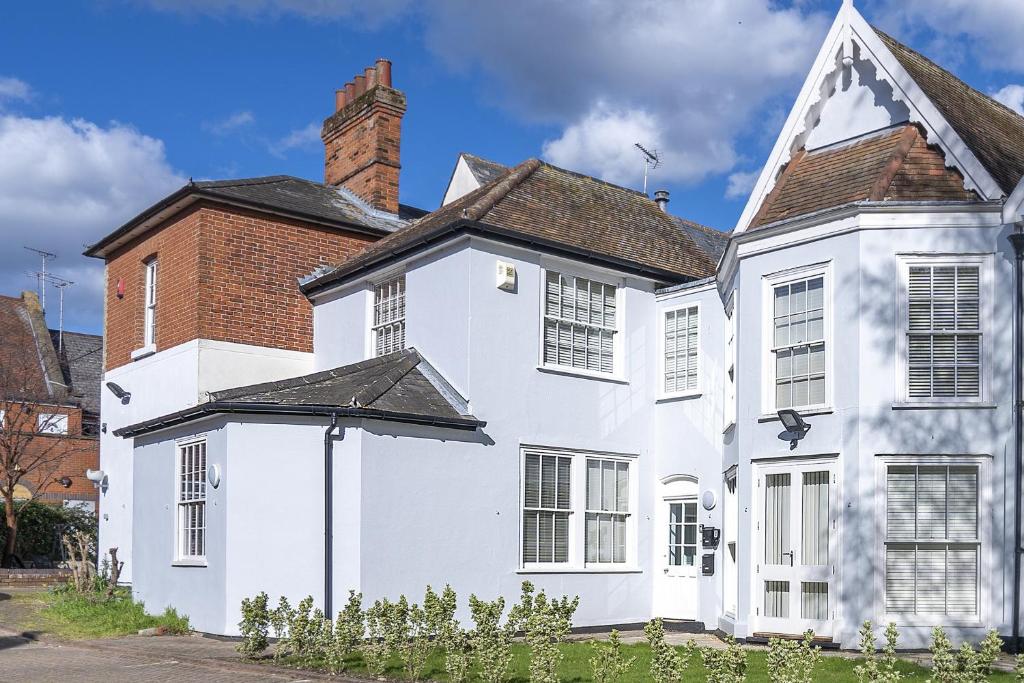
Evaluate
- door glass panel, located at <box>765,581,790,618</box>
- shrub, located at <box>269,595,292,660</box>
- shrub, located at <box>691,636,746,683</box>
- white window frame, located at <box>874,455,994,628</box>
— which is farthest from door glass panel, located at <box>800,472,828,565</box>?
shrub, located at <box>269,595,292,660</box>

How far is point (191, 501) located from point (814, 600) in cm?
918

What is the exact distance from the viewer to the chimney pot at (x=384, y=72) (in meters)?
23.4

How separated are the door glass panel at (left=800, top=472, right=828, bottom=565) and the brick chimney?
11.9 m

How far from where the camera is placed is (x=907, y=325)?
13750mm

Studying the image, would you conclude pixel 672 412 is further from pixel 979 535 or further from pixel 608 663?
pixel 608 663

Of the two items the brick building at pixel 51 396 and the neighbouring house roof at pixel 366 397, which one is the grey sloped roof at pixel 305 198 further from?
the brick building at pixel 51 396

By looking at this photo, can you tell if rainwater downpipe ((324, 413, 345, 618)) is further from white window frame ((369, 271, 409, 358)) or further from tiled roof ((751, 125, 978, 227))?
tiled roof ((751, 125, 978, 227))

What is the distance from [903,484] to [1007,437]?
1374 mm

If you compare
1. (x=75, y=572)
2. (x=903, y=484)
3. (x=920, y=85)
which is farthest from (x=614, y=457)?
(x=75, y=572)

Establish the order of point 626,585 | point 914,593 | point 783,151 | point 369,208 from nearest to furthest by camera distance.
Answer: point 914,593, point 783,151, point 626,585, point 369,208

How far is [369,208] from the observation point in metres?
22.7

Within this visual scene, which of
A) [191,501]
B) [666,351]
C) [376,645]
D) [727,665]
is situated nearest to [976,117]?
[666,351]

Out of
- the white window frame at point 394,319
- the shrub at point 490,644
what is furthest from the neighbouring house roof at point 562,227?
the shrub at point 490,644

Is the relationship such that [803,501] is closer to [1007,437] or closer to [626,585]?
[1007,437]
